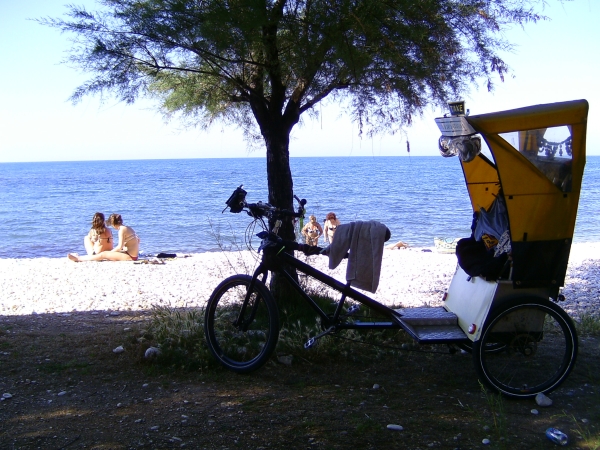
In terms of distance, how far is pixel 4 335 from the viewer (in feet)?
19.8

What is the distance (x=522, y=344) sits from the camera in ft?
14.7

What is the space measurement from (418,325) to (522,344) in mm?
810

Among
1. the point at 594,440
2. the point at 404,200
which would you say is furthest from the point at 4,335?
the point at 404,200

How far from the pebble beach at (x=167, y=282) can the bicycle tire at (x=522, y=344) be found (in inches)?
141

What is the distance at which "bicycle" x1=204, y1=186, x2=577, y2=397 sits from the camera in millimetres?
4332

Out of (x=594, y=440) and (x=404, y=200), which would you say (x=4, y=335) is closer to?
(x=594, y=440)

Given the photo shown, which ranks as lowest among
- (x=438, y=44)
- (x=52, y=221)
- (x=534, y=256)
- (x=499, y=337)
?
(x=52, y=221)

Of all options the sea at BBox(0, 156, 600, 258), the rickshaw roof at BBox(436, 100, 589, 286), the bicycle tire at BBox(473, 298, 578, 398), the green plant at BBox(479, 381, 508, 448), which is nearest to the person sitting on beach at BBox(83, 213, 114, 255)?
the sea at BBox(0, 156, 600, 258)

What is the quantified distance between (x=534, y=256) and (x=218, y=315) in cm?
291

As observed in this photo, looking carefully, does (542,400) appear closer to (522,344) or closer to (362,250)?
(522,344)

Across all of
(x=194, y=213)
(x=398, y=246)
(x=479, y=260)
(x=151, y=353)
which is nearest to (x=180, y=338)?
(x=151, y=353)

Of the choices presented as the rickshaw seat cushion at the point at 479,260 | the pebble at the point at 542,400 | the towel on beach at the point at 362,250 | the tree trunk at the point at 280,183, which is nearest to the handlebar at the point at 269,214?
the towel on beach at the point at 362,250

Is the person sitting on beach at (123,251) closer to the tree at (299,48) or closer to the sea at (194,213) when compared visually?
the sea at (194,213)

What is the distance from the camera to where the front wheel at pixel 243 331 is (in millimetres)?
4664
